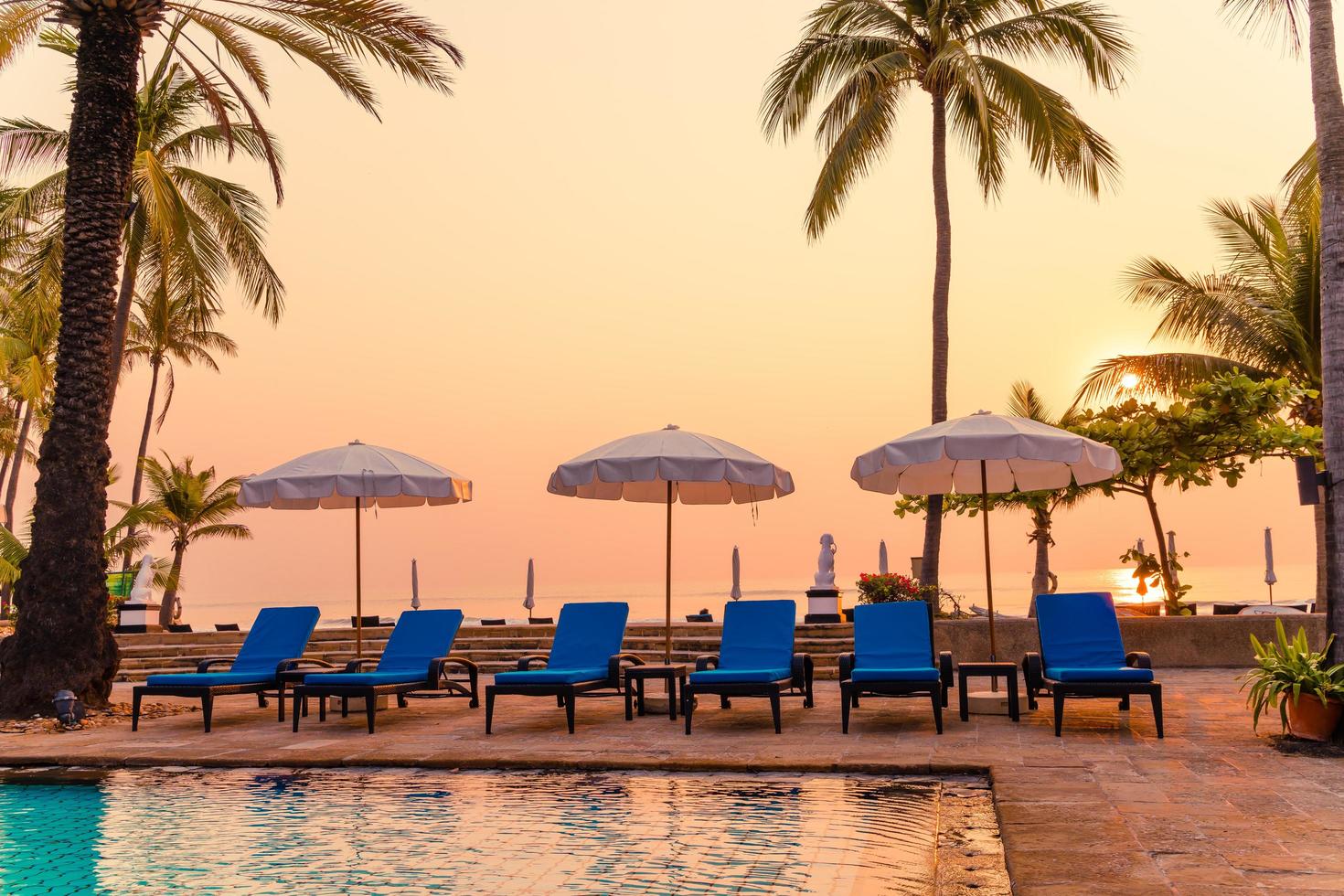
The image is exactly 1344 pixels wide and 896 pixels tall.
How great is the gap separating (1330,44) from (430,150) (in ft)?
48.3

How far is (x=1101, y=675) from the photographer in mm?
7699

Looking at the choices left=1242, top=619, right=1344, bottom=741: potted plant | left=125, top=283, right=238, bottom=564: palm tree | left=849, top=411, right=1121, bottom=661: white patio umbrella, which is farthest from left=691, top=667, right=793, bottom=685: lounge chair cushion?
left=125, top=283, right=238, bottom=564: palm tree

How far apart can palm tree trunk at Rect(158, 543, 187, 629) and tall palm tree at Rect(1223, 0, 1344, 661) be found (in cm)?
2078

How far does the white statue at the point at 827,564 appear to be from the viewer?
607 inches

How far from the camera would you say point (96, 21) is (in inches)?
432

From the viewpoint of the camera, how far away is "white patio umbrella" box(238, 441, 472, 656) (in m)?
9.83

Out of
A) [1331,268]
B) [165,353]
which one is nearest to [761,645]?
[1331,268]

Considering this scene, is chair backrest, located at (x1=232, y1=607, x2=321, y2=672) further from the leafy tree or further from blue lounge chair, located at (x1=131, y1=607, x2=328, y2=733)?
the leafy tree

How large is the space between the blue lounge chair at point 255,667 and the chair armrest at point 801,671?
4.34 metres

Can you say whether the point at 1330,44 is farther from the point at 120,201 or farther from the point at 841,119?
the point at 120,201

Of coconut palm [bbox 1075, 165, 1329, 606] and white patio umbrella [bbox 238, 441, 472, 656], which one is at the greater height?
coconut palm [bbox 1075, 165, 1329, 606]

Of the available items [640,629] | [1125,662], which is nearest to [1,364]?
[640,629]

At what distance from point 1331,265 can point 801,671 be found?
491 centimetres

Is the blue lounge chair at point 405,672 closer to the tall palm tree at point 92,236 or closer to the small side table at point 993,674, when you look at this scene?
the tall palm tree at point 92,236
